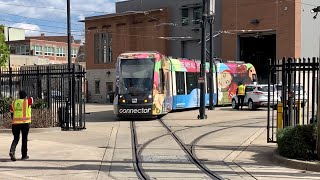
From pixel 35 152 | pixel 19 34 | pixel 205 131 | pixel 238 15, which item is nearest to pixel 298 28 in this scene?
pixel 238 15

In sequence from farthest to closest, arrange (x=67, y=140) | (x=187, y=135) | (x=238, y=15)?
(x=238, y=15)
(x=187, y=135)
(x=67, y=140)

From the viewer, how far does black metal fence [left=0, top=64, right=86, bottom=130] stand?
18.8 m

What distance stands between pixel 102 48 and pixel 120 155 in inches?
1836

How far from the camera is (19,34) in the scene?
4326 inches

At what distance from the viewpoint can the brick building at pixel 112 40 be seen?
52.2 m

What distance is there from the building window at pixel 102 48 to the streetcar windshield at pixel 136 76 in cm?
3377

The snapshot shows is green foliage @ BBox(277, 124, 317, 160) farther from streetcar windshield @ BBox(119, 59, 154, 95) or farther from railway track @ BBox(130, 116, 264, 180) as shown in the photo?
streetcar windshield @ BBox(119, 59, 154, 95)

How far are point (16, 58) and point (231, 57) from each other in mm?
59422

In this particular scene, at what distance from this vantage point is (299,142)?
34.8 ft

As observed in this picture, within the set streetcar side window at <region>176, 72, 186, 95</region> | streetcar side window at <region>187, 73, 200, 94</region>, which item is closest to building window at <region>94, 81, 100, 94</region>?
streetcar side window at <region>187, 73, 200, 94</region>

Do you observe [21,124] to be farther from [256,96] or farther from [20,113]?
[256,96]

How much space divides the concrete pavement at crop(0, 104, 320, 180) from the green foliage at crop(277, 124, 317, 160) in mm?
491

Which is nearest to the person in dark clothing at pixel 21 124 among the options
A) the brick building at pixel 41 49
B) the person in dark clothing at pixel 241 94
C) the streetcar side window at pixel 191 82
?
the streetcar side window at pixel 191 82

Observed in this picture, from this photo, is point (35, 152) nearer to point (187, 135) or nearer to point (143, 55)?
point (187, 135)
